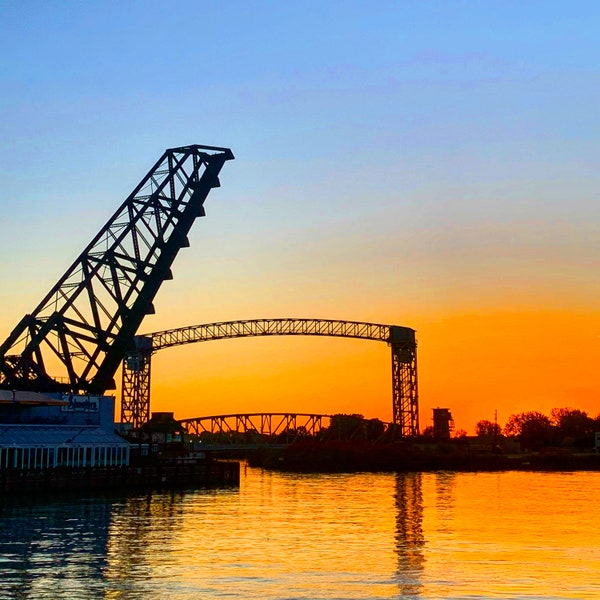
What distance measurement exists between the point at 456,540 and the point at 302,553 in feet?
29.8

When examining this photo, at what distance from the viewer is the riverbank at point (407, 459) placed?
13375cm

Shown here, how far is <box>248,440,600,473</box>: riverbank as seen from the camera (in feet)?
439

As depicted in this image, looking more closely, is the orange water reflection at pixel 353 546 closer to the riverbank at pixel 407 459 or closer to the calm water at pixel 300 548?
the calm water at pixel 300 548

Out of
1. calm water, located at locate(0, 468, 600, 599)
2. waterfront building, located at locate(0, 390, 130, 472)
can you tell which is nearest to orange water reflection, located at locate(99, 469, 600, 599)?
calm water, located at locate(0, 468, 600, 599)

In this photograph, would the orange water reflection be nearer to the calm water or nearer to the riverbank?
the calm water

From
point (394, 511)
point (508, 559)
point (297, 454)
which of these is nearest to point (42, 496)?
point (394, 511)

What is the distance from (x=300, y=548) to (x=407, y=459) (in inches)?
3690

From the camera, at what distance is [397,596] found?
31.3 m

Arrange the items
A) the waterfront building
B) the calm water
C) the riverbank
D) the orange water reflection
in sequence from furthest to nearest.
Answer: the riverbank, the waterfront building, the orange water reflection, the calm water

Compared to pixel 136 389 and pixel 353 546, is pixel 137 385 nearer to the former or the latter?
pixel 136 389

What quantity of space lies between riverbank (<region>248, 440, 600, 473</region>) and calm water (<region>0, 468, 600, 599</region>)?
199ft

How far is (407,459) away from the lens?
13412 centimetres

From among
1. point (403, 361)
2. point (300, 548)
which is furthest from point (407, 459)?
point (300, 548)

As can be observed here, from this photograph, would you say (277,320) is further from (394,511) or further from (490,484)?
(394,511)
